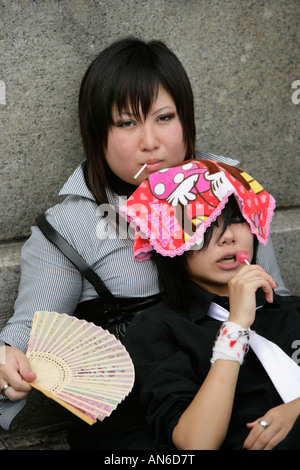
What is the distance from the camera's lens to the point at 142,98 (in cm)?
272

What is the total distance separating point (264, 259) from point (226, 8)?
1259mm

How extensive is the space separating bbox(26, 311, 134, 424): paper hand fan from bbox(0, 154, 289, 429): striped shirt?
1.10ft

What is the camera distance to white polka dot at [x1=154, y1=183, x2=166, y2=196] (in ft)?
8.40

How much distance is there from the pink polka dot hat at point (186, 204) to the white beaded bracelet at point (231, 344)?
348mm

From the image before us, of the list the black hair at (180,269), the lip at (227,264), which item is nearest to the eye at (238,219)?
the black hair at (180,269)

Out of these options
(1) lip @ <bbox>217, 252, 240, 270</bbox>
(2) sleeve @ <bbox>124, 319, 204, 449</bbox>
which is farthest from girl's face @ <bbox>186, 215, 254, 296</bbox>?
(2) sleeve @ <bbox>124, 319, 204, 449</bbox>

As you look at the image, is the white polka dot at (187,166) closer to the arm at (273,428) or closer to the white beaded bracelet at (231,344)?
the white beaded bracelet at (231,344)

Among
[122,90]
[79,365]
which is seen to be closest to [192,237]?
[79,365]

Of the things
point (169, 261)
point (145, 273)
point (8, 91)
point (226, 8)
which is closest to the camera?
point (169, 261)

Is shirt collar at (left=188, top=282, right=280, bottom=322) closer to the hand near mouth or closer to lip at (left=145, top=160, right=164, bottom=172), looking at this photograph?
the hand near mouth

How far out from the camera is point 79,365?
2.31m

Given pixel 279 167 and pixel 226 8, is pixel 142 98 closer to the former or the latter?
pixel 226 8

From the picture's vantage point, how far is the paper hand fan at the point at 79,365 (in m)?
2.15

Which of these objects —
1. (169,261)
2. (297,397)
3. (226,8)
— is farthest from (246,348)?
(226,8)
